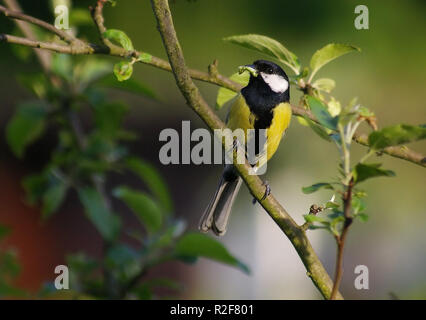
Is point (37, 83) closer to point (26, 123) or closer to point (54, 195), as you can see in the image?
point (26, 123)

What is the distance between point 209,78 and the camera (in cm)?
81

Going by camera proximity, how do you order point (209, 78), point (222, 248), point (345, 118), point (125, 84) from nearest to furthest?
point (345, 118) → point (209, 78) → point (222, 248) → point (125, 84)

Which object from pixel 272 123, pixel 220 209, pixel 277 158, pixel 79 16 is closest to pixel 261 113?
pixel 272 123

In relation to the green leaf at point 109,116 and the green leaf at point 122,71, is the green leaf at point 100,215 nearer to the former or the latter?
the green leaf at point 109,116

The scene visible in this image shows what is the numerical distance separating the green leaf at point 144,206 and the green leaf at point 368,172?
674mm

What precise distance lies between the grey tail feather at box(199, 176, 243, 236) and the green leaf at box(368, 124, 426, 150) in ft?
2.57

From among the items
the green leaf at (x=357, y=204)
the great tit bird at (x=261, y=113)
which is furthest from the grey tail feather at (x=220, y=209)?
the green leaf at (x=357, y=204)

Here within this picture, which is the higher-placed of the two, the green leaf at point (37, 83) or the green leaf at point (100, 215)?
the green leaf at point (37, 83)

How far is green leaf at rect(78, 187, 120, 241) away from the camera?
45.6 inches

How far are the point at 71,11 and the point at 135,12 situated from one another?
3.80ft

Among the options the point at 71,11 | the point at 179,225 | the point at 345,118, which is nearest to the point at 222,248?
the point at 179,225

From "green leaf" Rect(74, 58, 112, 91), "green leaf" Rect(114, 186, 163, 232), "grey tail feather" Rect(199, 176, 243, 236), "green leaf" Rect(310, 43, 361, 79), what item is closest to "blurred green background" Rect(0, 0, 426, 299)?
"grey tail feather" Rect(199, 176, 243, 236)

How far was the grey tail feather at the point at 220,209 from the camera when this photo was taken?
1324 millimetres
